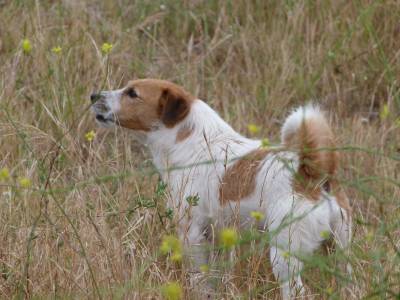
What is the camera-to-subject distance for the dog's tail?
14.1 feet

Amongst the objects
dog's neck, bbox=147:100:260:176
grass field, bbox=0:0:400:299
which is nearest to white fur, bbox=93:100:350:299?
dog's neck, bbox=147:100:260:176

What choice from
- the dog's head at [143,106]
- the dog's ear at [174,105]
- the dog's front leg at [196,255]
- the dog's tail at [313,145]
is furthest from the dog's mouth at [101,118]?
the dog's tail at [313,145]

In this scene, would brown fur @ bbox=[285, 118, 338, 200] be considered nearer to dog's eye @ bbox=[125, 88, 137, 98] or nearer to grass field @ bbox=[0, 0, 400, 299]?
grass field @ bbox=[0, 0, 400, 299]

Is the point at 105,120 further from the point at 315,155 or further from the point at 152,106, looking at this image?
the point at 315,155

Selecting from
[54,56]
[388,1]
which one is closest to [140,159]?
[54,56]

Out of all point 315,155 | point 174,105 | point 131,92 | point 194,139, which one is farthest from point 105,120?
point 315,155

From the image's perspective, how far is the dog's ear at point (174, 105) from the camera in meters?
5.21

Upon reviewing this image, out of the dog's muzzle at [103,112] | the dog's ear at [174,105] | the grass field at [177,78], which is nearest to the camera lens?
the grass field at [177,78]

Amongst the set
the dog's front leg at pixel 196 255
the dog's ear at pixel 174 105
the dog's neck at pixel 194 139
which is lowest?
the dog's front leg at pixel 196 255

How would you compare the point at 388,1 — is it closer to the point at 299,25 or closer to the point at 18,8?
the point at 299,25

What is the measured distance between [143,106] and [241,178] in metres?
0.88

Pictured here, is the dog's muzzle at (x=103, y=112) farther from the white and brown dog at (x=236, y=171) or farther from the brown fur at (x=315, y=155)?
the brown fur at (x=315, y=155)

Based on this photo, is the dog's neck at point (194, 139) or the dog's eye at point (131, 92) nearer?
the dog's neck at point (194, 139)

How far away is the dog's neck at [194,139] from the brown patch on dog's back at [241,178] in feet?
0.79
